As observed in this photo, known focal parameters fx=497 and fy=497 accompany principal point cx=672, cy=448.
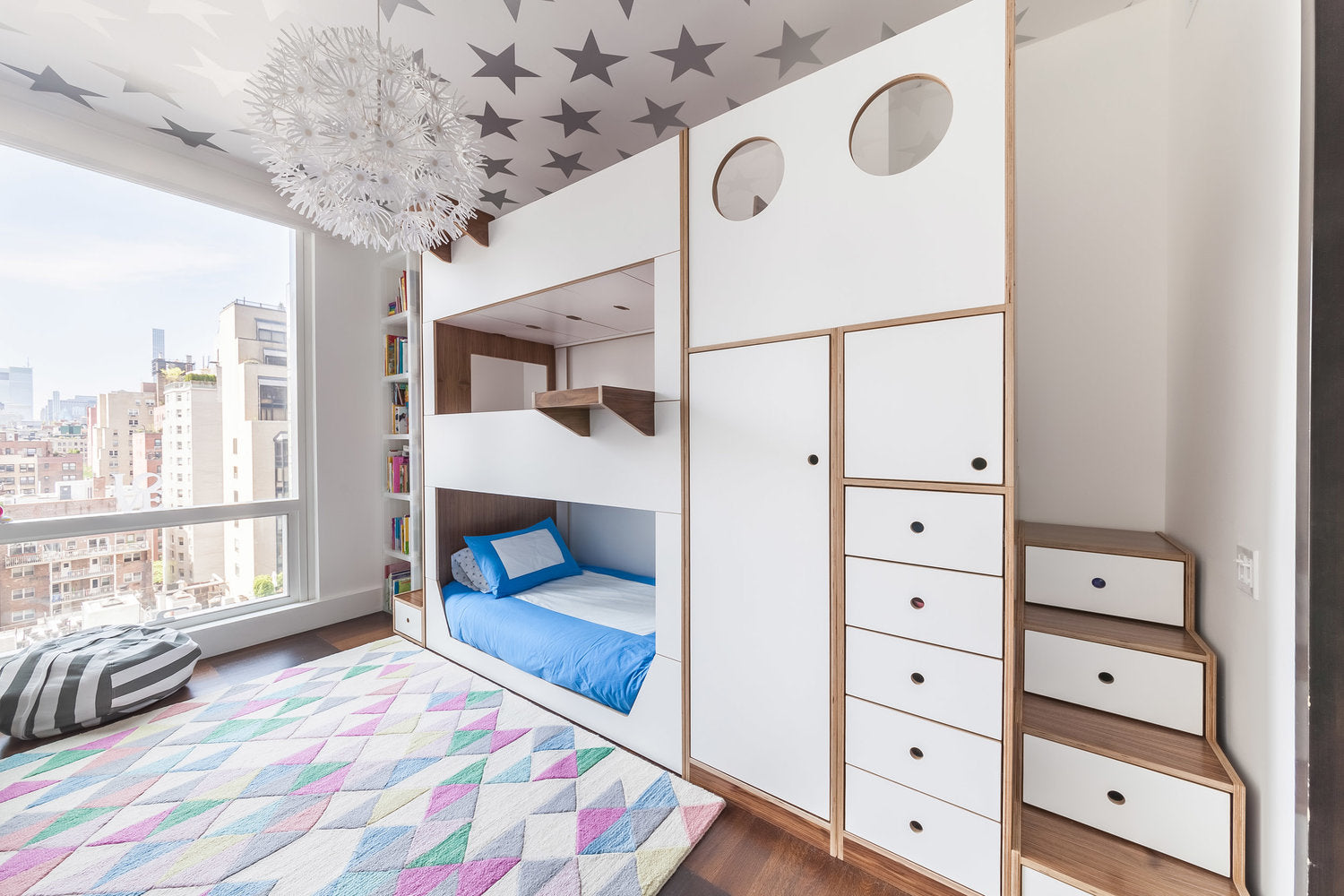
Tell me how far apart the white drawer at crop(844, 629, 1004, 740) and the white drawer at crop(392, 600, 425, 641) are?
2536 mm

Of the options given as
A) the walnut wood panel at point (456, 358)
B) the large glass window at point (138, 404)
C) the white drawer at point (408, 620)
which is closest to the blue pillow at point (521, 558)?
the white drawer at point (408, 620)

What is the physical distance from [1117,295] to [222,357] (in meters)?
4.57

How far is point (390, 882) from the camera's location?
140 cm

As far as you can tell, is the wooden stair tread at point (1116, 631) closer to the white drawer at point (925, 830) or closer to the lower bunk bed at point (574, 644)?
the white drawer at point (925, 830)

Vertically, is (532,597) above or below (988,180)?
below

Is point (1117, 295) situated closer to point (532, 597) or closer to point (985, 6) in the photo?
point (985, 6)

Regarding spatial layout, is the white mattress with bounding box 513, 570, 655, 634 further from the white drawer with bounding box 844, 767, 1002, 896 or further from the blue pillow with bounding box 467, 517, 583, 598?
the white drawer with bounding box 844, 767, 1002, 896

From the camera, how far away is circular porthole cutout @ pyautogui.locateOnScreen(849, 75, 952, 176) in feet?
4.47

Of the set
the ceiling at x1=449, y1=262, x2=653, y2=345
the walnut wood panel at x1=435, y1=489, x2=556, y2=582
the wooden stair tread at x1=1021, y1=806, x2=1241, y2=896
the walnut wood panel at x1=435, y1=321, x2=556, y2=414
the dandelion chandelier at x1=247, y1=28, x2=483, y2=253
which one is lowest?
the wooden stair tread at x1=1021, y1=806, x2=1241, y2=896

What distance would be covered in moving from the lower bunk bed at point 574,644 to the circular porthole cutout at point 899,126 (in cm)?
170

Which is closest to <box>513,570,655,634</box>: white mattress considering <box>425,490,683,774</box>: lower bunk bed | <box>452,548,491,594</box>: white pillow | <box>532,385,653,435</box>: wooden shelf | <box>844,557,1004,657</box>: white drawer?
<box>425,490,683,774</box>: lower bunk bed

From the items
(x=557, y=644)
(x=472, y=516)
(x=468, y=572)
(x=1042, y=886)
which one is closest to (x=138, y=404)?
(x=472, y=516)

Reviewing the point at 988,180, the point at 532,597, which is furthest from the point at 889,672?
the point at 532,597

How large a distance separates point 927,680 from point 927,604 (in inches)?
8.2
